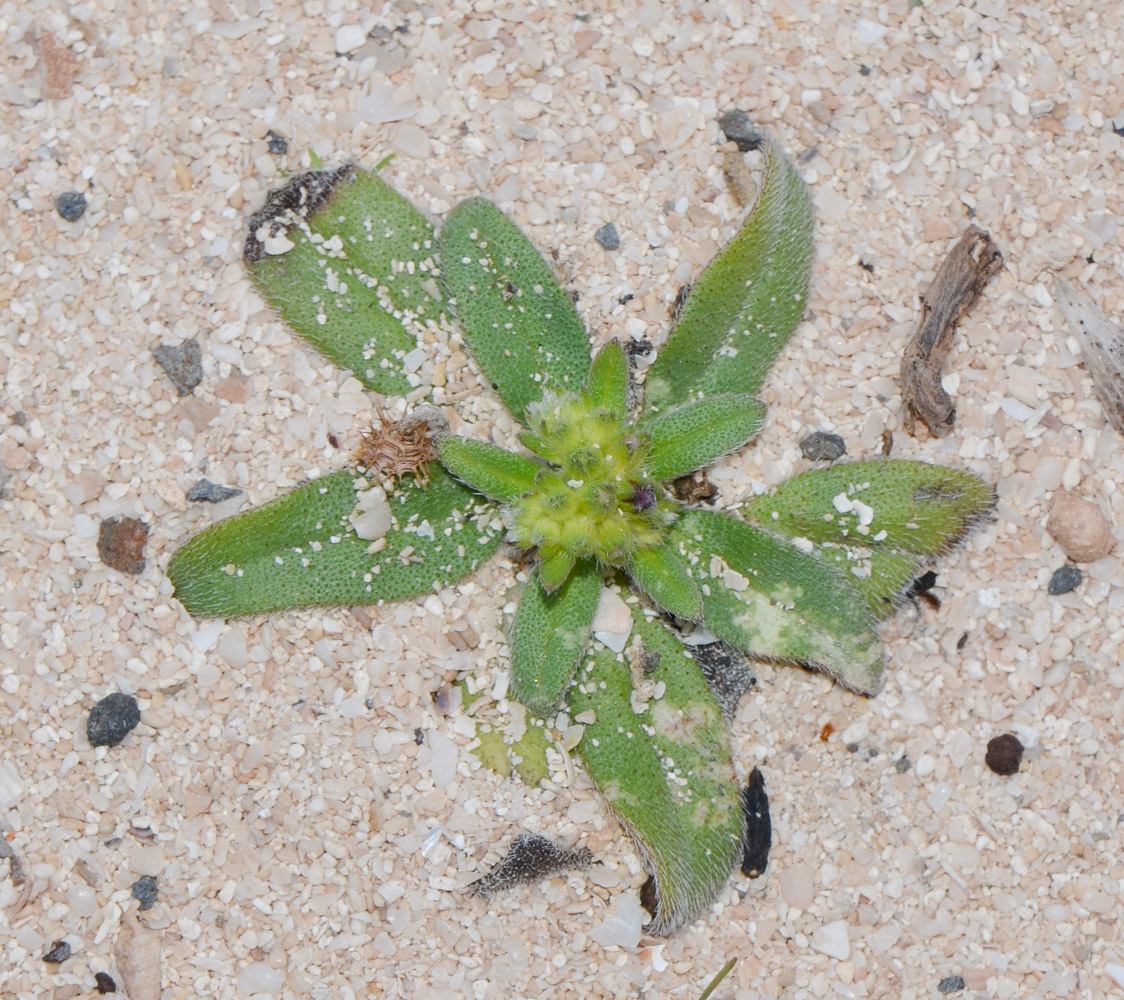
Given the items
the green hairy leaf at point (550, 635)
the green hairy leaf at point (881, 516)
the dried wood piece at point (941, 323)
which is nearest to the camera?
the green hairy leaf at point (550, 635)

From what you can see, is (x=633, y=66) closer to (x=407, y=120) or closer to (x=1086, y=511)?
(x=407, y=120)

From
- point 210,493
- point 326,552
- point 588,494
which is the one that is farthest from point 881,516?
point 210,493

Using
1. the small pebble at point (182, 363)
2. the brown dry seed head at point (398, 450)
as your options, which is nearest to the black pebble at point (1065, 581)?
the brown dry seed head at point (398, 450)

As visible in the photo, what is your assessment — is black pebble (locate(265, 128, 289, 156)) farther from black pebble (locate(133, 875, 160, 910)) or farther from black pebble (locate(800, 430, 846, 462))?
black pebble (locate(133, 875, 160, 910))

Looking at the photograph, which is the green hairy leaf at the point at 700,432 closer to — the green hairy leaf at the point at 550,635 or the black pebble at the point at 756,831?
the green hairy leaf at the point at 550,635

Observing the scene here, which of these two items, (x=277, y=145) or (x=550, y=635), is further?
(x=277, y=145)

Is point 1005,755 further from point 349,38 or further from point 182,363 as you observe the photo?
point 349,38

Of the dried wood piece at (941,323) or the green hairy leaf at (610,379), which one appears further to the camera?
the dried wood piece at (941,323)

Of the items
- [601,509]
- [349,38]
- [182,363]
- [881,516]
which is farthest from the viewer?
[349,38]
